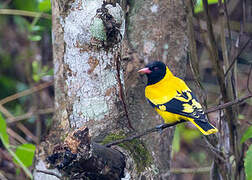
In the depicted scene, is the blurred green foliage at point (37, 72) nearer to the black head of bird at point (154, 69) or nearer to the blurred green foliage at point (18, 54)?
the blurred green foliage at point (18, 54)

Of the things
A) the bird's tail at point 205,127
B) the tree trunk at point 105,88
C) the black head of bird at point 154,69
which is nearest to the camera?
the tree trunk at point 105,88

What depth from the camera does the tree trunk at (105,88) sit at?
1.65 metres

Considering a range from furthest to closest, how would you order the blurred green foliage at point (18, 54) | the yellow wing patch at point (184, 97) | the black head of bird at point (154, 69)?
the blurred green foliage at point (18, 54)
the yellow wing patch at point (184, 97)
the black head of bird at point (154, 69)

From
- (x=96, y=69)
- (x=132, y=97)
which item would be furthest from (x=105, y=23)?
(x=132, y=97)

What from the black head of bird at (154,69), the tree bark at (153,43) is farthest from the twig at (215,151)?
the black head of bird at (154,69)

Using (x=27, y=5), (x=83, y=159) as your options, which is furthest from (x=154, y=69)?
(x=27, y=5)

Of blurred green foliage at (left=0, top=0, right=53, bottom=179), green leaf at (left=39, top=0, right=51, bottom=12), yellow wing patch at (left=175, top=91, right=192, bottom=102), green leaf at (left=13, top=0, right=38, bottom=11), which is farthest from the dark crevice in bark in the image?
green leaf at (left=13, top=0, right=38, bottom=11)

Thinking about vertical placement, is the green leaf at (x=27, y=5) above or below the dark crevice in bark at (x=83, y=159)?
above

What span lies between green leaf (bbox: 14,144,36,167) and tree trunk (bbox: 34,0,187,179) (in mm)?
58

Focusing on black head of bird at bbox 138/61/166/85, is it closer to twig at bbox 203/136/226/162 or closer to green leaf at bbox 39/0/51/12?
twig at bbox 203/136/226/162

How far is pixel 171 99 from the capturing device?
2.65 m

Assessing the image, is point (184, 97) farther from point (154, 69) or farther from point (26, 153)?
point (26, 153)

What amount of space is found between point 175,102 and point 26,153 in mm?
1074

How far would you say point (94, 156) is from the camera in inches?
62.4
